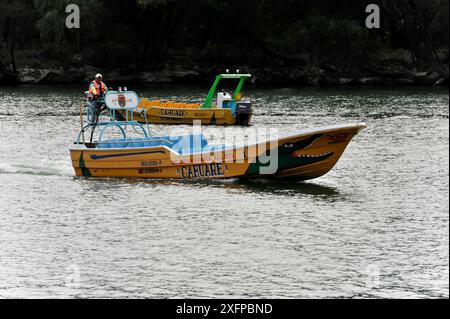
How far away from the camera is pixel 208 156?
34.2 meters

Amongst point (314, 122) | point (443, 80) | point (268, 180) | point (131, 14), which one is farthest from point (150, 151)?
point (131, 14)

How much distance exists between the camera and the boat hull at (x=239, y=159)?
33.6 meters

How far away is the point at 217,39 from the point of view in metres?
100

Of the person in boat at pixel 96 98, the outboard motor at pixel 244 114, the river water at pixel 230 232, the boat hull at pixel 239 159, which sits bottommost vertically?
the river water at pixel 230 232

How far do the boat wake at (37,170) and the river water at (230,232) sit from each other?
5 cm

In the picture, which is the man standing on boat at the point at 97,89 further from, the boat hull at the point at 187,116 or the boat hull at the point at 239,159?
the boat hull at the point at 187,116

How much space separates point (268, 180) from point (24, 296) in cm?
1377

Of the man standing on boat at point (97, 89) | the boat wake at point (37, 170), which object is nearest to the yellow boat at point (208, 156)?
the man standing on boat at point (97, 89)

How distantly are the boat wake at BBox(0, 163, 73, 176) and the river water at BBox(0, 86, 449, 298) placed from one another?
0.18 ft

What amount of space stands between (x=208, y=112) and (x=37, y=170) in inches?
777

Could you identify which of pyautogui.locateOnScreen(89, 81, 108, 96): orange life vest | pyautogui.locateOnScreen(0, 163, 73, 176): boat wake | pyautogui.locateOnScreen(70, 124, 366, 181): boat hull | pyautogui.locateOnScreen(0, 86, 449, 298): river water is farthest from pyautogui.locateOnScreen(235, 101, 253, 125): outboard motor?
→ pyautogui.locateOnScreen(70, 124, 366, 181): boat hull
